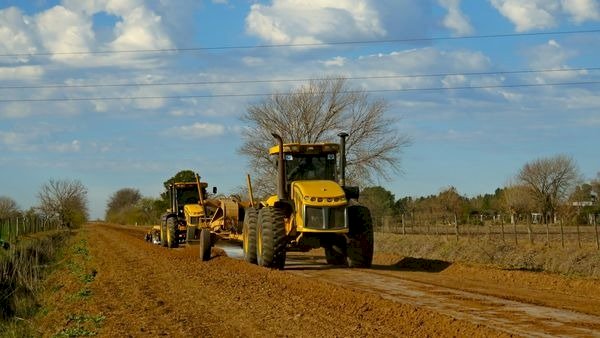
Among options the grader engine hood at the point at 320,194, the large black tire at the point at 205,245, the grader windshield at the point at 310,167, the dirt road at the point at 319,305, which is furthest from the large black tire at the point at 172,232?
the grader engine hood at the point at 320,194

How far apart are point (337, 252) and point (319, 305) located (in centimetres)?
841

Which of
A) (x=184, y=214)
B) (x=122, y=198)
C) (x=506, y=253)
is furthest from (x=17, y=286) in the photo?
(x=122, y=198)

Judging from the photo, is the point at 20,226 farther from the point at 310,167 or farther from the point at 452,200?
the point at 452,200

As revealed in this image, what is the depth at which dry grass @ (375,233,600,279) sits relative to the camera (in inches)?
911

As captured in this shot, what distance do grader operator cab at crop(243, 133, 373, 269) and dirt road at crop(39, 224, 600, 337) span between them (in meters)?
0.77

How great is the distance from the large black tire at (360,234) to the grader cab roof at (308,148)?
5.69 ft

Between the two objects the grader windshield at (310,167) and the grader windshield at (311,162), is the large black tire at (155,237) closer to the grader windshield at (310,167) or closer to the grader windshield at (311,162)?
the grader windshield at (311,162)

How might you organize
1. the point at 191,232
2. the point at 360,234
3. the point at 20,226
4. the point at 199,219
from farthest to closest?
the point at 20,226 → the point at 199,219 → the point at 191,232 → the point at 360,234

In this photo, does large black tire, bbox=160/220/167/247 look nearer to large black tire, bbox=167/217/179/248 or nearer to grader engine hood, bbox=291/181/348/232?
large black tire, bbox=167/217/179/248

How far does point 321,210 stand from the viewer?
17.1 metres

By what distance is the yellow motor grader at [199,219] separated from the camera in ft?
75.8

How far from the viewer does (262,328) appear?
31.8ft

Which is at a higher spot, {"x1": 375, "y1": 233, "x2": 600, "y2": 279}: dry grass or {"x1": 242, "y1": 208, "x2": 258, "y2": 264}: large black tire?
{"x1": 242, "y1": 208, "x2": 258, "y2": 264}: large black tire

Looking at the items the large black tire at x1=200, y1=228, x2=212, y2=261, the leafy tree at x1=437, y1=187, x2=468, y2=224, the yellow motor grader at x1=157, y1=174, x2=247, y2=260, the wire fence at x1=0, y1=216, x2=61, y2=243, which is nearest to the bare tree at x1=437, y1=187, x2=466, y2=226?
the leafy tree at x1=437, y1=187, x2=468, y2=224
